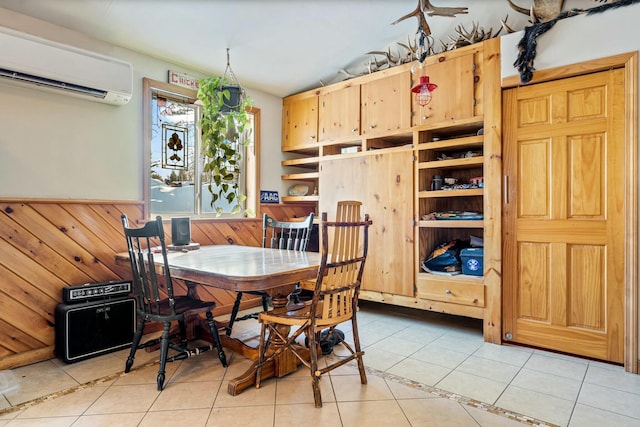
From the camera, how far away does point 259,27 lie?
326cm

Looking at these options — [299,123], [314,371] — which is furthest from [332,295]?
[299,123]

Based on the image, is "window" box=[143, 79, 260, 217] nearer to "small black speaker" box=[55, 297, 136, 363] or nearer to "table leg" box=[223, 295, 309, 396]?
"small black speaker" box=[55, 297, 136, 363]

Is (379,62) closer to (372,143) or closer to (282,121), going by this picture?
(372,143)

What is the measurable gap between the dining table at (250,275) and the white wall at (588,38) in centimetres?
226

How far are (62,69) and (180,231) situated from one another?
4.68 feet

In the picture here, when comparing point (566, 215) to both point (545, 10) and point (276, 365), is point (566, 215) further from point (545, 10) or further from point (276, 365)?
point (276, 365)

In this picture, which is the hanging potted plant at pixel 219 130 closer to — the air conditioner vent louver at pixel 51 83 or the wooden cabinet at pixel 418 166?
the air conditioner vent louver at pixel 51 83

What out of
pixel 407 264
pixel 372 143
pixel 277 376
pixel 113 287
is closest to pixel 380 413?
pixel 277 376

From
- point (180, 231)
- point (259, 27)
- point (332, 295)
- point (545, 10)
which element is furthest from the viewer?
point (259, 27)

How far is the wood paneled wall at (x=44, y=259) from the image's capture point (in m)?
2.56

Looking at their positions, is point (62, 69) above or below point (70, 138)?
above

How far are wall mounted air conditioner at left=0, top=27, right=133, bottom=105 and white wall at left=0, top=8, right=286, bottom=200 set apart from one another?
13 centimetres

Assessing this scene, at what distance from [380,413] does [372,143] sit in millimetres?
2613

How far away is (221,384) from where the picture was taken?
227cm
